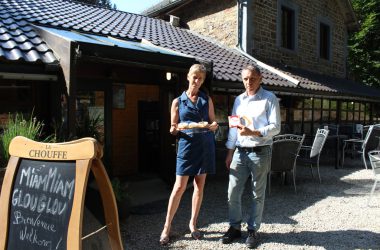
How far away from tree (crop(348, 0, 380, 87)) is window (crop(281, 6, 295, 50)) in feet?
38.3

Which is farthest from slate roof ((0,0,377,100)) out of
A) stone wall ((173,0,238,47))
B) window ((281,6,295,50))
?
window ((281,6,295,50))

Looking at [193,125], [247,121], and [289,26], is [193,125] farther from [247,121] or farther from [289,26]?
[289,26]

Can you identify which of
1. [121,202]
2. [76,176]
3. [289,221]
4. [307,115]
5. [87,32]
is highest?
[87,32]

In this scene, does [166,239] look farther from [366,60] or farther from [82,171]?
[366,60]

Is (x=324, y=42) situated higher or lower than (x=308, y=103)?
higher

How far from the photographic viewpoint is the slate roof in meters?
5.09

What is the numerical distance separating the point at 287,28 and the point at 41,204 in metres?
11.8

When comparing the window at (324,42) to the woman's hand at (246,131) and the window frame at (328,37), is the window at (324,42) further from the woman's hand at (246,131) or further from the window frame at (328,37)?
the woman's hand at (246,131)

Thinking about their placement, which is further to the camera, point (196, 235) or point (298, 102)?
point (298, 102)

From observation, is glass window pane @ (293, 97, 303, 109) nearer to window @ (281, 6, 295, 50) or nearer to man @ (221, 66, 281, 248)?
window @ (281, 6, 295, 50)

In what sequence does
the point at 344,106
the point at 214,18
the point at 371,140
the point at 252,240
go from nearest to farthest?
the point at 252,240 < the point at 371,140 < the point at 214,18 < the point at 344,106

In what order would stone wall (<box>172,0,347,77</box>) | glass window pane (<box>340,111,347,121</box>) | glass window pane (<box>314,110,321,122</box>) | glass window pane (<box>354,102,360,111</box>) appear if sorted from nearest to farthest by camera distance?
stone wall (<box>172,0,347,77</box>)
glass window pane (<box>314,110,321,122</box>)
glass window pane (<box>340,111,347,121</box>)
glass window pane (<box>354,102,360,111</box>)

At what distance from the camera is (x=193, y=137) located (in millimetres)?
3629


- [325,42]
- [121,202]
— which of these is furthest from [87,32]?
[325,42]
